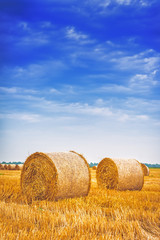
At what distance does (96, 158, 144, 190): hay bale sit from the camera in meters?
11.3

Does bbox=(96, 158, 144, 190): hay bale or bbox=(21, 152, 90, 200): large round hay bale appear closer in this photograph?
bbox=(21, 152, 90, 200): large round hay bale

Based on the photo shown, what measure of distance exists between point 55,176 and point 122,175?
15.0 feet

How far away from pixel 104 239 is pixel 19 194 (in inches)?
230

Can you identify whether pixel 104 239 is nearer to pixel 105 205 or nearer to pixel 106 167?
pixel 105 205

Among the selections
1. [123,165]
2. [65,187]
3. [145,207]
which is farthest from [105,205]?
[123,165]

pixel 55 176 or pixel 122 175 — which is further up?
pixel 55 176

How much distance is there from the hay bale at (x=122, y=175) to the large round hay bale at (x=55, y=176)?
10.4 ft

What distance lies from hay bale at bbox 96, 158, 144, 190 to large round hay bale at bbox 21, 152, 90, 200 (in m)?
3.18

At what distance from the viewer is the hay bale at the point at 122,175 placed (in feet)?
37.1

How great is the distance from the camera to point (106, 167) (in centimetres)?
1199

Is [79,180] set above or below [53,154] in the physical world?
below

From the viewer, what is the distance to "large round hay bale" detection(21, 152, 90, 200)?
7.63 m

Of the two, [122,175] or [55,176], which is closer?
[55,176]

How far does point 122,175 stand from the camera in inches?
446
